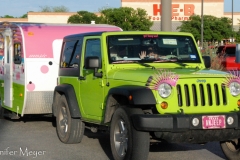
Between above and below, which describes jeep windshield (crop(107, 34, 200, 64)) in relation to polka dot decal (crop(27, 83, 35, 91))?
above

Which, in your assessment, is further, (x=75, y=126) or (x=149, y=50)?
(x=75, y=126)

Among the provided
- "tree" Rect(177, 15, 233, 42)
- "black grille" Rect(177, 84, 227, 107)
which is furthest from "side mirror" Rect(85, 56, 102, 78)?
"tree" Rect(177, 15, 233, 42)

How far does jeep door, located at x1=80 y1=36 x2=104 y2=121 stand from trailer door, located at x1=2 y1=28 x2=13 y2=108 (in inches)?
150

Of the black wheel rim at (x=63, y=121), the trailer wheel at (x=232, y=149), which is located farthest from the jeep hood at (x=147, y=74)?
the black wheel rim at (x=63, y=121)

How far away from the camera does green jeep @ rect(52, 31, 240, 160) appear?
7414 millimetres

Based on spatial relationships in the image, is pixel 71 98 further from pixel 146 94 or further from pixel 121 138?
pixel 146 94

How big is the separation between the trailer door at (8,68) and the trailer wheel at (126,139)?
533 centimetres

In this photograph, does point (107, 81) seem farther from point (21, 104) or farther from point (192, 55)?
point (21, 104)

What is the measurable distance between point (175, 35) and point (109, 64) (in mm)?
1366

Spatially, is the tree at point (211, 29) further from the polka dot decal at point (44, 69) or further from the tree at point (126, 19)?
the polka dot decal at point (44, 69)

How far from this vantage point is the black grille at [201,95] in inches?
297

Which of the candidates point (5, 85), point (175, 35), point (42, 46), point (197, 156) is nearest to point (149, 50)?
point (175, 35)

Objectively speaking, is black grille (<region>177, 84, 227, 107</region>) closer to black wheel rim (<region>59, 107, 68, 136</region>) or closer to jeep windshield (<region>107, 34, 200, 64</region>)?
jeep windshield (<region>107, 34, 200, 64</region>)

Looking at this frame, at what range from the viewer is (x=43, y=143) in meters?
10.4
